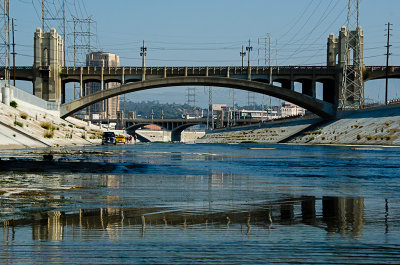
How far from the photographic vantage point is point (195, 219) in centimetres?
1051

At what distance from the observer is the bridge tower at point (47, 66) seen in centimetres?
12215

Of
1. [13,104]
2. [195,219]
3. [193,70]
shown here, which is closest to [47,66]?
[193,70]

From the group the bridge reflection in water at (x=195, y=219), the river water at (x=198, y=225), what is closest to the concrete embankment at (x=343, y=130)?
the river water at (x=198, y=225)

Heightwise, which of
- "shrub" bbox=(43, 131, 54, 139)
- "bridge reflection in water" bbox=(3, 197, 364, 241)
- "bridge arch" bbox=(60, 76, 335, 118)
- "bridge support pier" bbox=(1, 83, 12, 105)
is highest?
"bridge arch" bbox=(60, 76, 335, 118)

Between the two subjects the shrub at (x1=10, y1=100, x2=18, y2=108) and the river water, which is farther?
the shrub at (x1=10, y1=100, x2=18, y2=108)

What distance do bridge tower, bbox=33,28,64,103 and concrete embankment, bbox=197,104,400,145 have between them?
45.0 meters

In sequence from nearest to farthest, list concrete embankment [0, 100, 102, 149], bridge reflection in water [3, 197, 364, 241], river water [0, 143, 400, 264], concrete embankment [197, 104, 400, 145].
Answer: river water [0, 143, 400, 264], bridge reflection in water [3, 197, 364, 241], concrete embankment [0, 100, 102, 149], concrete embankment [197, 104, 400, 145]

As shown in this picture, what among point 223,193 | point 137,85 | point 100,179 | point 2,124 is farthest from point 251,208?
point 137,85

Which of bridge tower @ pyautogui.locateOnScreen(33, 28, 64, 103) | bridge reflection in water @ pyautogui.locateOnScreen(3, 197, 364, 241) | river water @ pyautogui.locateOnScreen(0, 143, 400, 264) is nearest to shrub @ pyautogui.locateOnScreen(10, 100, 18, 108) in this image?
bridge tower @ pyautogui.locateOnScreen(33, 28, 64, 103)

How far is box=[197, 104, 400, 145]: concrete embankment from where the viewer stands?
271ft

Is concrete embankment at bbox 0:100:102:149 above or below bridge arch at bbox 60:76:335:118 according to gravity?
below

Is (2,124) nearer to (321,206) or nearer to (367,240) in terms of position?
(321,206)

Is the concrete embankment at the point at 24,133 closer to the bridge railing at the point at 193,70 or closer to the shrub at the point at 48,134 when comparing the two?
the shrub at the point at 48,134

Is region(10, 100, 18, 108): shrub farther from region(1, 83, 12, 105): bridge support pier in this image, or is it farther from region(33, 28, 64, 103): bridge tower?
region(33, 28, 64, 103): bridge tower
